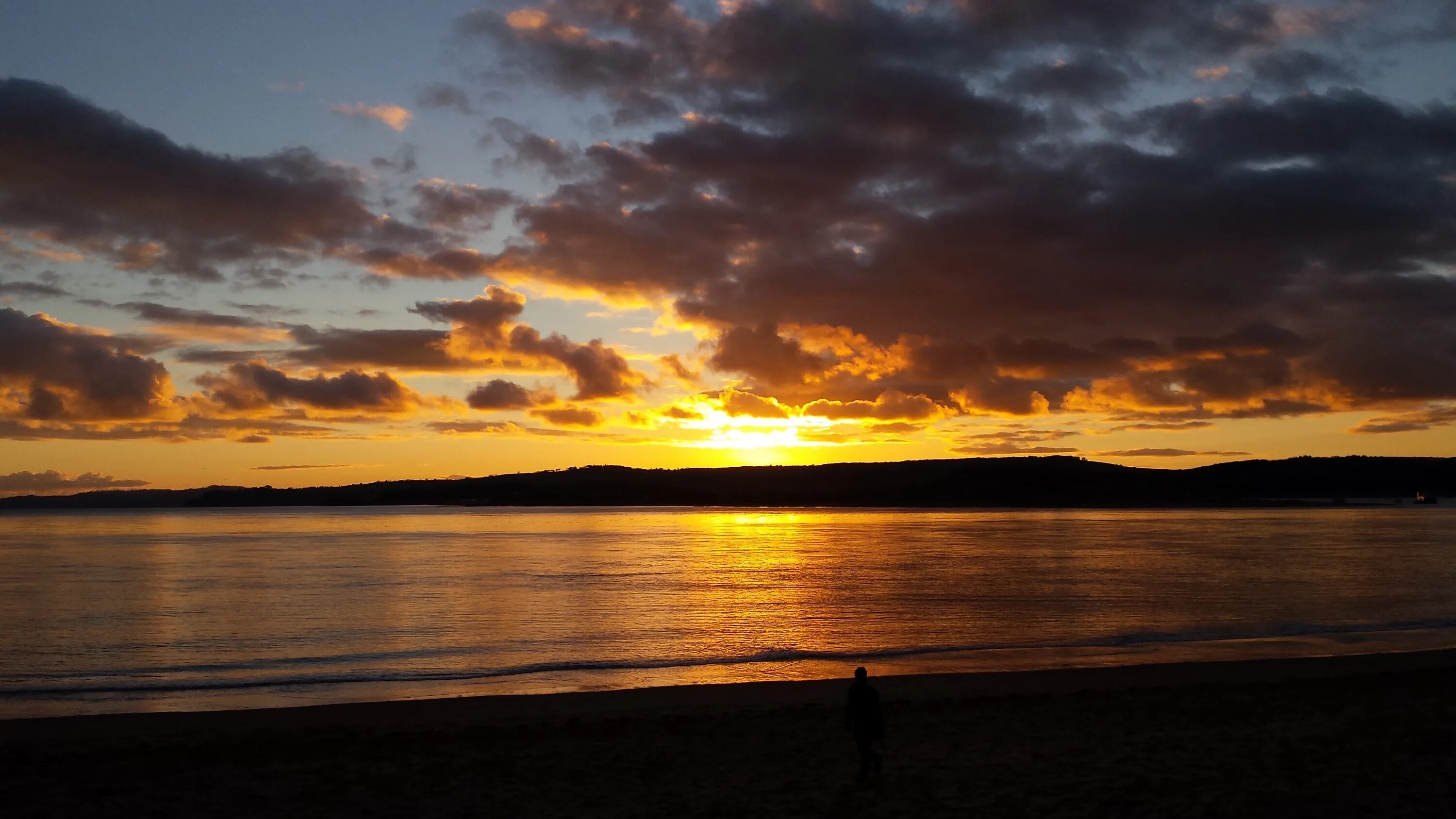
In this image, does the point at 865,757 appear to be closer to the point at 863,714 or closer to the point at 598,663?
the point at 863,714

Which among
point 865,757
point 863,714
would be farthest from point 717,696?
Answer: point 863,714

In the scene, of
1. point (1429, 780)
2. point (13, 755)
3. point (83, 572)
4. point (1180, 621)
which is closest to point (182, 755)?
point (13, 755)

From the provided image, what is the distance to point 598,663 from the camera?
27906mm

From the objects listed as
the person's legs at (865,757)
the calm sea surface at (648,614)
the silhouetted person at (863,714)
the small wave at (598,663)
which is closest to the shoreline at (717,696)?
the calm sea surface at (648,614)

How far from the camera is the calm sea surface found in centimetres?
2650

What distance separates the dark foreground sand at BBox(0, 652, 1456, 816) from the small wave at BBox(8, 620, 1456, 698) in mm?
4586

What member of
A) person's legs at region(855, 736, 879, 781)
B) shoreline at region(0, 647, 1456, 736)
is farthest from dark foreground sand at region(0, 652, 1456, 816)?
person's legs at region(855, 736, 879, 781)

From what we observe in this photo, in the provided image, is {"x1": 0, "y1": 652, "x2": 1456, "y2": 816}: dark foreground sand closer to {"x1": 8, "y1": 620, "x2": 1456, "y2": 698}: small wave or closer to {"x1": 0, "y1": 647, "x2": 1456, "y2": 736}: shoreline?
{"x1": 0, "y1": 647, "x2": 1456, "y2": 736}: shoreline

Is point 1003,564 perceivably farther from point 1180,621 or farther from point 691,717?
point 691,717

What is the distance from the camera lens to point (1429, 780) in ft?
45.7

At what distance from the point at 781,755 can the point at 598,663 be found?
12.4 m

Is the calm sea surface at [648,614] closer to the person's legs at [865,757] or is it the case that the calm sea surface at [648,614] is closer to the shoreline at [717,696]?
the shoreline at [717,696]

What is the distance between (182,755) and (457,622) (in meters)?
20.3

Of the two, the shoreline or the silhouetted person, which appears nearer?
the silhouetted person
